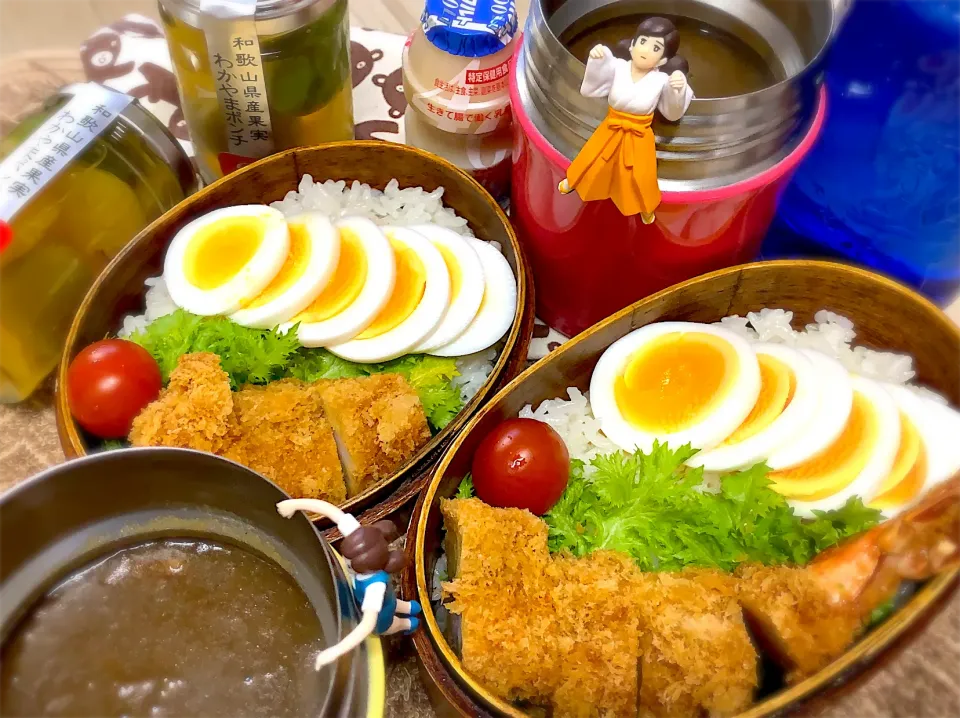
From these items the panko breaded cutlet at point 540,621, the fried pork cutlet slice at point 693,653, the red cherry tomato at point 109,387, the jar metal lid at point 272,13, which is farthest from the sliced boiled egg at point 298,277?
the fried pork cutlet slice at point 693,653

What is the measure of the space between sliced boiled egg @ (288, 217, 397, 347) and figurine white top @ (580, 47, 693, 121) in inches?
27.5

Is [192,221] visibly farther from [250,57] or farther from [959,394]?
[959,394]

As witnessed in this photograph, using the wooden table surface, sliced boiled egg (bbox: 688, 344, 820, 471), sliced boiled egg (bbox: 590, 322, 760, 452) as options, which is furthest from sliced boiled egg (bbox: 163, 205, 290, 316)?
sliced boiled egg (bbox: 688, 344, 820, 471)

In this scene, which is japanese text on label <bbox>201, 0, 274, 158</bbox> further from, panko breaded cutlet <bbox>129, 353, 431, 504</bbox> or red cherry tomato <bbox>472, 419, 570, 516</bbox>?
red cherry tomato <bbox>472, 419, 570, 516</bbox>

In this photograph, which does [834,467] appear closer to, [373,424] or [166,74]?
[373,424]

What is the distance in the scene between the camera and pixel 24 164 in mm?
1970

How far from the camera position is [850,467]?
67.8 inches

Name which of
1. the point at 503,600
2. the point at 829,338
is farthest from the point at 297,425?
the point at 829,338

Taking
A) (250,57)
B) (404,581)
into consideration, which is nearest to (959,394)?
(404,581)

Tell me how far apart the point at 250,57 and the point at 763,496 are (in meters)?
1.66

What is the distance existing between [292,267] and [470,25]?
0.82 metres

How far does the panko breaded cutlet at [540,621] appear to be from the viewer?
4.91 feet

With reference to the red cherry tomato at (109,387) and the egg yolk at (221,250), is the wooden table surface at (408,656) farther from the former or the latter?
the egg yolk at (221,250)

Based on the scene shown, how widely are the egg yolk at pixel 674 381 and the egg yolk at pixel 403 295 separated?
56 cm
